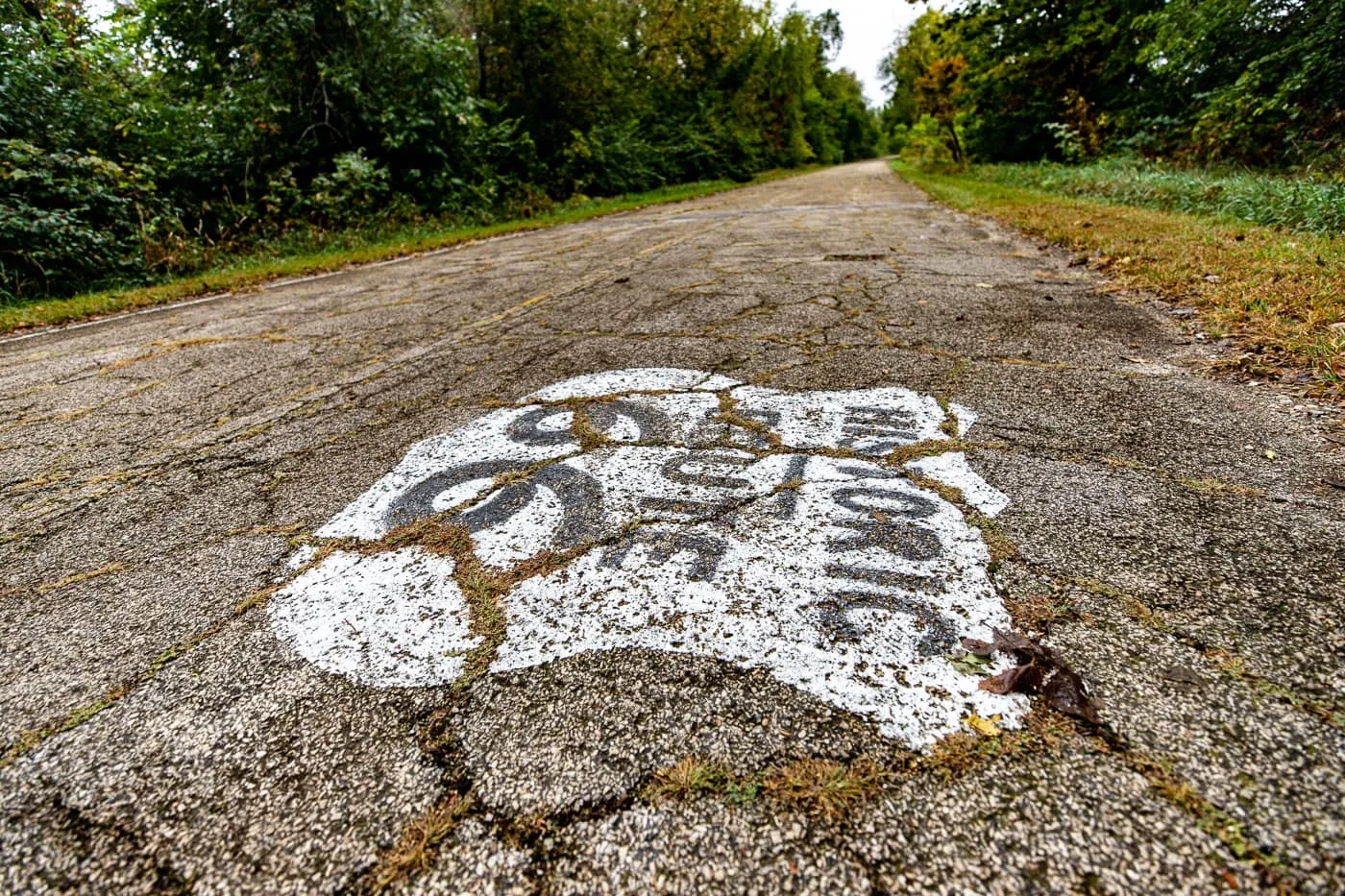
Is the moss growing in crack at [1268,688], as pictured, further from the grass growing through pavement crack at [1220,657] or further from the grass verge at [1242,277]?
the grass verge at [1242,277]

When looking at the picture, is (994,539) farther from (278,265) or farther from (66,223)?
(66,223)

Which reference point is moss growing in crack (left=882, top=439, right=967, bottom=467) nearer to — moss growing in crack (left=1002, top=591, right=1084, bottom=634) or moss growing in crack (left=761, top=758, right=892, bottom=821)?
moss growing in crack (left=1002, top=591, right=1084, bottom=634)

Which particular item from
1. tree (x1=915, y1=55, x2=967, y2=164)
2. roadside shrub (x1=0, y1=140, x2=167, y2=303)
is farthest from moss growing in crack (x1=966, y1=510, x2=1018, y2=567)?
tree (x1=915, y1=55, x2=967, y2=164)

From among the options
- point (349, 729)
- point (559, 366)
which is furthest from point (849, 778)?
point (559, 366)

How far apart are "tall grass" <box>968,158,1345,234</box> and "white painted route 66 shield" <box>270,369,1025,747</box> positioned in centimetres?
448

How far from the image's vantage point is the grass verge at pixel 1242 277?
1982 millimetres

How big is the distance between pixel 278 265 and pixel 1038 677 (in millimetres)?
7015

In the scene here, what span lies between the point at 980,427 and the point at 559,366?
59.9 inches

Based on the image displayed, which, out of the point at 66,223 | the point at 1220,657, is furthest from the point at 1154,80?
the point at 66,223

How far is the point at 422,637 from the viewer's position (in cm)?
103

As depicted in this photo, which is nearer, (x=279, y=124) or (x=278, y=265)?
(x=278, y=265)

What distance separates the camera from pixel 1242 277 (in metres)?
2.93

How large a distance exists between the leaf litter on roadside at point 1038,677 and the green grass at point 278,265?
5.77 meters

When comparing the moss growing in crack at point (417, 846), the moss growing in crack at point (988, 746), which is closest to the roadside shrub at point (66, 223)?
the moss growing in crack at point (417, 846)
